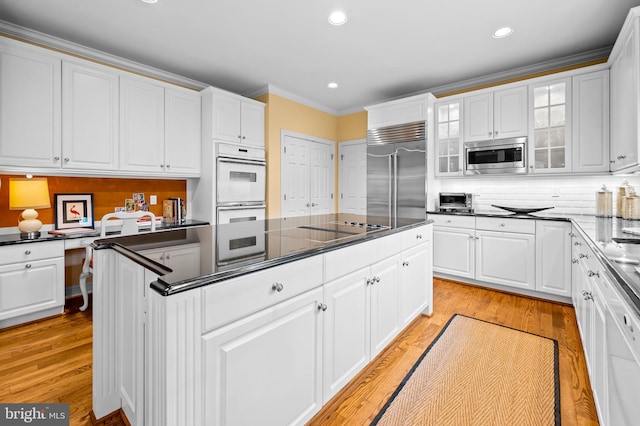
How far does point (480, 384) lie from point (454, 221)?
2.30 metres

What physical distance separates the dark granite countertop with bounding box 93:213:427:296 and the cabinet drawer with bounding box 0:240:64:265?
182cm

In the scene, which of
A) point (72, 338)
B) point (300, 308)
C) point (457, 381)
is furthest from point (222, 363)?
point (72, 338)

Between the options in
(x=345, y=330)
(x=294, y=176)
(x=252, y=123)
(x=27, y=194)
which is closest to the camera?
(x=345, y=330)

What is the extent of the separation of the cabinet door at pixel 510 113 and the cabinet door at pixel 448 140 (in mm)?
427

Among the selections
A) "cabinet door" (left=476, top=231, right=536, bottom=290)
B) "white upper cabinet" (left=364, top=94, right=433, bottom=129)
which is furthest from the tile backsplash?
"white upper cabinet" (left=364, top=94, right=433, bottom=129)

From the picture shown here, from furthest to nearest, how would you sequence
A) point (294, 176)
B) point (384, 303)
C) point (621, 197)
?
point (294, 176), point (621, 197), point (384, 303)

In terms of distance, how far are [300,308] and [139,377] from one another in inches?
28.0

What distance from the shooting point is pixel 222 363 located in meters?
1.05

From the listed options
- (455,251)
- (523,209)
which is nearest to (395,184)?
(455,251)

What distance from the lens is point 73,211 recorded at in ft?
10.8

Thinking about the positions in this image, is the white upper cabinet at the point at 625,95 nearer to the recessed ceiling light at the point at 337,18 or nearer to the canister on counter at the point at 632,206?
the canister on counter at the point at 632,206

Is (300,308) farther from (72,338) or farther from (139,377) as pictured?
(72,338)

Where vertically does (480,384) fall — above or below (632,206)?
below

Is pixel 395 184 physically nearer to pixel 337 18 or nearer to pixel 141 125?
pixel 337 18
